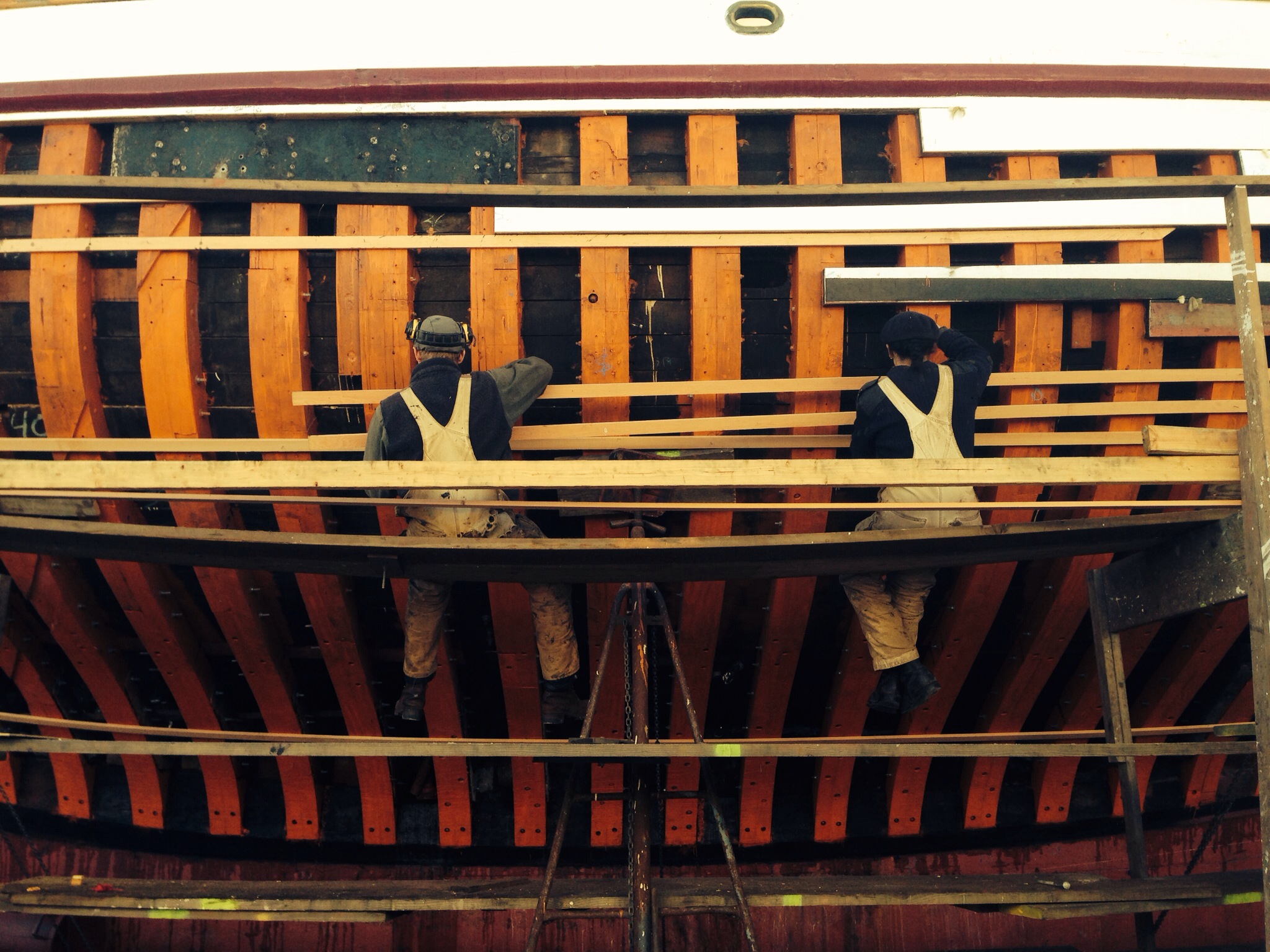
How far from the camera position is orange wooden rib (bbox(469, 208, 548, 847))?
3943 mm

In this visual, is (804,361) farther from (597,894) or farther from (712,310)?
(597,894)

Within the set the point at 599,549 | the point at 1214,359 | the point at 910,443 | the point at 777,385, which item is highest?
the point at 1214,359

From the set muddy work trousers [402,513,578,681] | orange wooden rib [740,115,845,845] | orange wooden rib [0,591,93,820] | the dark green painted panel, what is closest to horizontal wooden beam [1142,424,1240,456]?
orange wooden rib [740,115,845,845]

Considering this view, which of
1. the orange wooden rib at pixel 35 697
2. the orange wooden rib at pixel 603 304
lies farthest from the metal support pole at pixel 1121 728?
the orange wooden rib at pixel 35 697

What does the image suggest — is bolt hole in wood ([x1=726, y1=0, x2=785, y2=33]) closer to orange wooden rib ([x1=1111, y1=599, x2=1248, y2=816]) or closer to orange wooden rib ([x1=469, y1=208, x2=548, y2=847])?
orange wooden rib ([x1=469, y1=208, x2=548, y2=847])

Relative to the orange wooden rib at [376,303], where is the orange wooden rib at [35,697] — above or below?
below

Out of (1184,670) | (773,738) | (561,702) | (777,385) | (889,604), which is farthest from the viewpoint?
(773,738)

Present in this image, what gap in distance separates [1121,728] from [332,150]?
13.7ft

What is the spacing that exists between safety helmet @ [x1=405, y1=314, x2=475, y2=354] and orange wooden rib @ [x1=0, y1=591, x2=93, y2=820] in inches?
95.7

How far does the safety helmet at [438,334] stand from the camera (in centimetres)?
359

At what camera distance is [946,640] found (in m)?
4.31

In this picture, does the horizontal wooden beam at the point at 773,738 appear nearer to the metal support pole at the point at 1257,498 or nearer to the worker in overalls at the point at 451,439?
the worker in overalls at the point at 451,439

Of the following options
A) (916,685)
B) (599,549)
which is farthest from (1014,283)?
(599,549)

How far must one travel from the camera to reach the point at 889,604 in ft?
12.4
